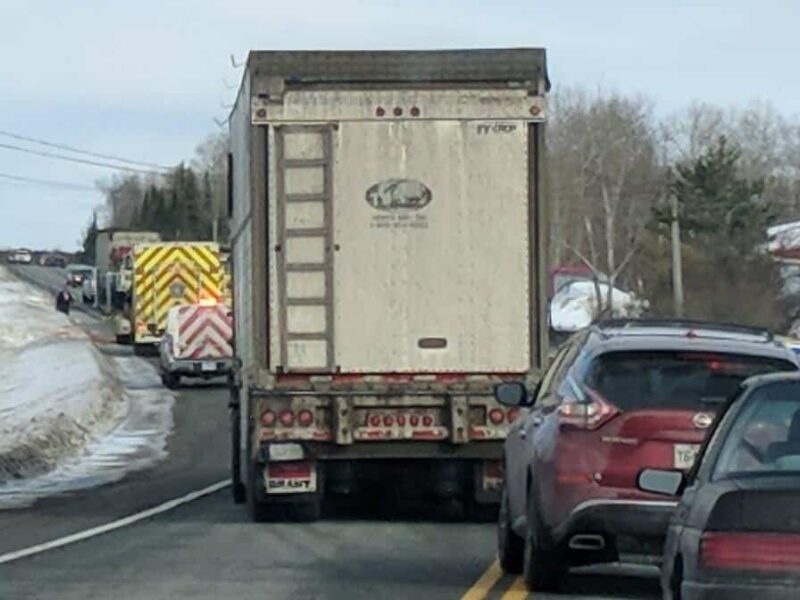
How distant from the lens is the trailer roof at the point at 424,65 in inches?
755

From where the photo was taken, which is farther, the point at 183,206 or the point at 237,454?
the point at 183,206

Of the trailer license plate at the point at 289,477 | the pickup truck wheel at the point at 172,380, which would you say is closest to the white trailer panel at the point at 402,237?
the trailer license plate at the point at 289,477

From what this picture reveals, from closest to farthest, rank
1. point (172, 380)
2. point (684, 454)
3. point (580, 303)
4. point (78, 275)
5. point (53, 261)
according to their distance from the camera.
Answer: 1. point (684, 454)
2. point (172, 380)
3. point (580, 303)
4. point (78, 275)
5. point (53, 261)

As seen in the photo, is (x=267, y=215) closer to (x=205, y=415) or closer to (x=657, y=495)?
(x=657, y=495)

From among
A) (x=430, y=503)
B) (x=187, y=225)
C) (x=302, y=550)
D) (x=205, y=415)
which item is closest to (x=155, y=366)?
(x=205, y=415)

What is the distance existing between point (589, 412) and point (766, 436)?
4484 mm

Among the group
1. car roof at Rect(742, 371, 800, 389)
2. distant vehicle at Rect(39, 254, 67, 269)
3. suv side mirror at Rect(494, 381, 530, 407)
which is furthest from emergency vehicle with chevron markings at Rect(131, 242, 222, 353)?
distant vehicle at Rect(39, 254, 67, 269)

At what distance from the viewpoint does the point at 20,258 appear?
156 metres

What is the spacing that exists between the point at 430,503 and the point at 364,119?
454cm

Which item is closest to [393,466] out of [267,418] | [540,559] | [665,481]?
[267,418]

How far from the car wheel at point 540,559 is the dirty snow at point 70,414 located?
430 inches

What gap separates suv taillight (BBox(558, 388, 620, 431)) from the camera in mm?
13344

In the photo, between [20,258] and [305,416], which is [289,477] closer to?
[305,416]

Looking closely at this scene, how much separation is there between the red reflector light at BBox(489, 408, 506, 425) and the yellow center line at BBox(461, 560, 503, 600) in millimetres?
3022
